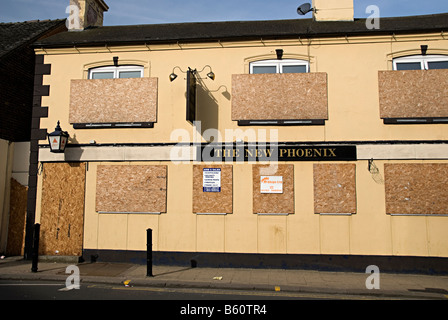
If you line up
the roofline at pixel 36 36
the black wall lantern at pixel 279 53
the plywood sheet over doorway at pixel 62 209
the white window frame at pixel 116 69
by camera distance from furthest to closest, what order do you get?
1. the roofline at pixel 36 36
2. the white window frame at pixel 116 69
3. the plywood sheet over doorway at pixel 62 209
4. the black wall lantern at pixel 279 53

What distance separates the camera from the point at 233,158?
9477 millimetres

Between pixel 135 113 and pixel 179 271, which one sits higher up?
pixel 135 113

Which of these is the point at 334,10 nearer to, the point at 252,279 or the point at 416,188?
the point at 416,188

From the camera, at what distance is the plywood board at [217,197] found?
9383mm

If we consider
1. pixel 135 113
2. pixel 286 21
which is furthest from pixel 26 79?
pixel 286 21

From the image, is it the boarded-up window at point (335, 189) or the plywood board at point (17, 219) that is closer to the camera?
the boarded-up window at point (335, 189)

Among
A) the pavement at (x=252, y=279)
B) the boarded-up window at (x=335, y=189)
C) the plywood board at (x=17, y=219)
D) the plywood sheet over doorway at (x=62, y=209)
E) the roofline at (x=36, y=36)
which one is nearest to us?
the pavement at (x=252, y=279)

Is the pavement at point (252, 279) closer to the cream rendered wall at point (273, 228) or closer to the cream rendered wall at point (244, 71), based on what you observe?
the cream rendered wall at point (273, 228)

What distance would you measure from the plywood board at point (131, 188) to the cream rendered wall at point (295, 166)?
237 mm

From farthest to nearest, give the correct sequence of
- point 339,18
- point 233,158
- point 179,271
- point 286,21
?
1. point 286,21
2. point 339,18
3. point 233,158
4. point 179,271

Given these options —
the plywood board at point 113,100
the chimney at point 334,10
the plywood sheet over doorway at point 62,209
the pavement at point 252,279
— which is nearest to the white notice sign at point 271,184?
the pavement at point 252,279
